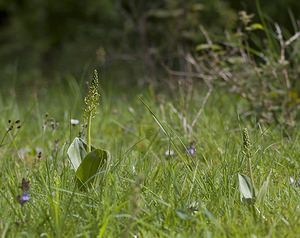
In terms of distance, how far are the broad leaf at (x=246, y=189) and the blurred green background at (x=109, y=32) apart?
295cm

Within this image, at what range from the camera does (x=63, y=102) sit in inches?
173

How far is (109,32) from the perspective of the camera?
6.07 m

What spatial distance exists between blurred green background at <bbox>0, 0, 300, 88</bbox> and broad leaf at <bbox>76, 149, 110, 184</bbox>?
8.99 ft

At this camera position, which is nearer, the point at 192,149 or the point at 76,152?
the point at 76,152

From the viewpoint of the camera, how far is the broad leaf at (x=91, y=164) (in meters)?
2.06

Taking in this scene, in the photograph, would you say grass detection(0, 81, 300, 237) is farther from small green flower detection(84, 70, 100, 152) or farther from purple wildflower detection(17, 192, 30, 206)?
small green flower detection(84, 70, 100, 152)

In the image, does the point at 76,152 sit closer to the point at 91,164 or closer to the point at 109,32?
the point at 91,164

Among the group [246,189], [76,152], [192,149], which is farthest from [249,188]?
[192,149]

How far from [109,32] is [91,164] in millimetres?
4093

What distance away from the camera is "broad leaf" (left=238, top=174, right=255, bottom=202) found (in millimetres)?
1879

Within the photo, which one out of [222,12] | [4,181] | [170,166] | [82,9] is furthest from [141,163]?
[82,9]

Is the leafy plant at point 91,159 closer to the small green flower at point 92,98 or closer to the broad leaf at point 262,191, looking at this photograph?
the small green flower at point 92,98

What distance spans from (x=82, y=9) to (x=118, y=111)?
2.66 m

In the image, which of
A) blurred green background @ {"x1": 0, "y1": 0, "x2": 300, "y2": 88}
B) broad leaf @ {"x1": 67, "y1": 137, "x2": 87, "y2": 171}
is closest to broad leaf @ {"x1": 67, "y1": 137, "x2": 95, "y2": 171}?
broad leaf @ {"x1": 67, "y1": 137, "x2": 87, "y2": 171}
